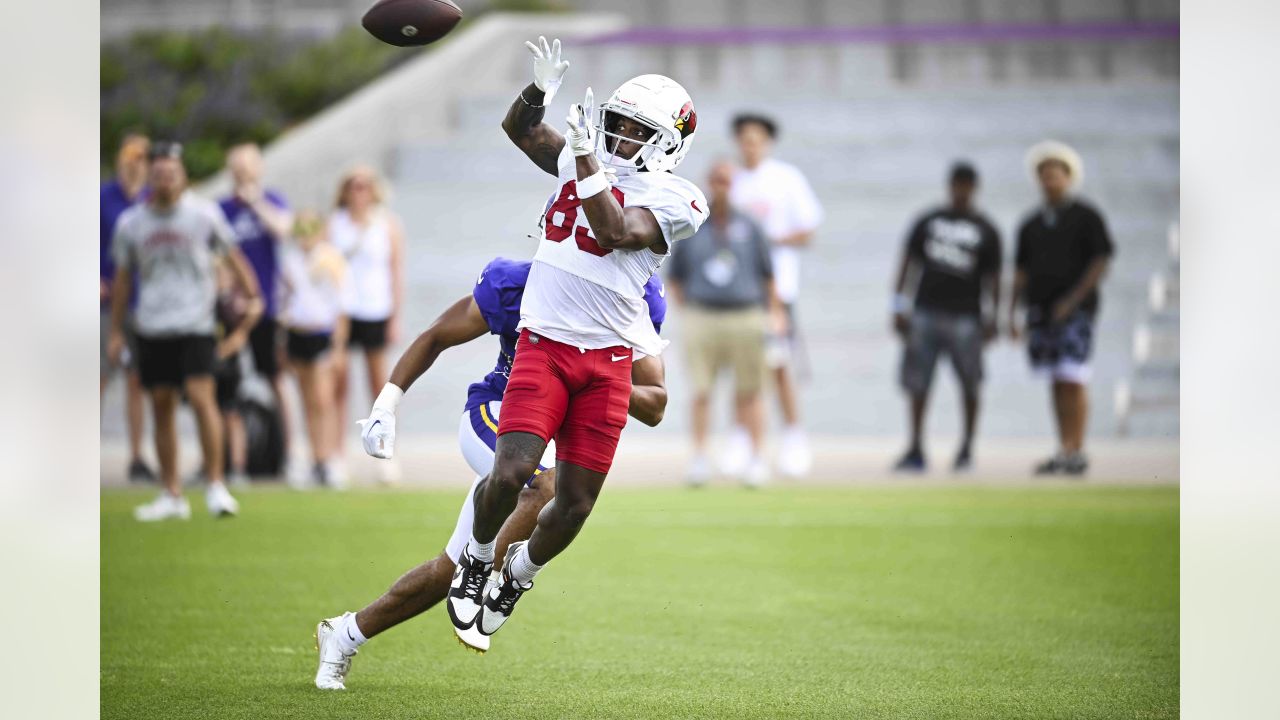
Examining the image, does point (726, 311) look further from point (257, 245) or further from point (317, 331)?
point (257, 245)

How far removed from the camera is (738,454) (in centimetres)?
1066

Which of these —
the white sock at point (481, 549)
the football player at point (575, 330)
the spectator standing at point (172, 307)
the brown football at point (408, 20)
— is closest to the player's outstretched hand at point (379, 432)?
the football player at point (575, 330)

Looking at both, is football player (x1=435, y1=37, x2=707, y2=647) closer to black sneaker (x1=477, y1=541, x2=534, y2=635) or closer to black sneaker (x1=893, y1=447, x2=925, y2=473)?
black sneaker (x1=477, y1=541, x2=534, y2=635)

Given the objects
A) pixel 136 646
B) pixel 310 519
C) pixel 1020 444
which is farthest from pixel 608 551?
pixel 1020 444

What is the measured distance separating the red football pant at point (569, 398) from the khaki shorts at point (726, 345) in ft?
17.4

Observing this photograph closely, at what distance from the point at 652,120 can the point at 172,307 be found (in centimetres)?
453

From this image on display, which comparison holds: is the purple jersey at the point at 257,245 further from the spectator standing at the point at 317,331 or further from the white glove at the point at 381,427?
the white glove at the point at 381,427

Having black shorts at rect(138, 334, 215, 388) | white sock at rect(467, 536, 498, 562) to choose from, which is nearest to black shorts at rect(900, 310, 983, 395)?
black shorts at rect(138, 334, 215, 388)

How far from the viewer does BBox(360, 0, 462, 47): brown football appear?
508 cm

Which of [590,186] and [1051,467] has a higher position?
[590,186]

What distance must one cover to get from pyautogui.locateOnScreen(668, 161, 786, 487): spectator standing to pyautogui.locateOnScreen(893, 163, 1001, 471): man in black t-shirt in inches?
36.8

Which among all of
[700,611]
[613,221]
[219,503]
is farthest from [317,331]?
[613,221]

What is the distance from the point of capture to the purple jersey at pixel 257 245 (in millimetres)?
10255

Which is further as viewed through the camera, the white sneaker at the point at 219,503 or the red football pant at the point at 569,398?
the white sneaker at the point at 219,503
